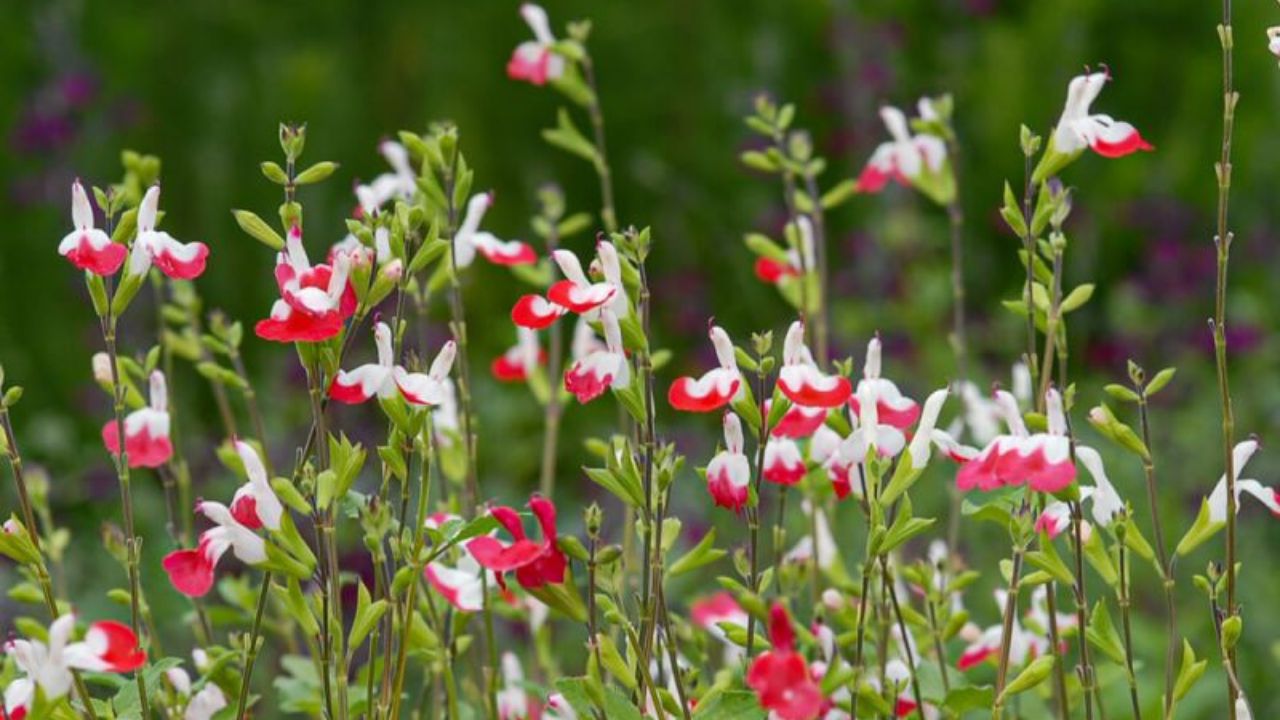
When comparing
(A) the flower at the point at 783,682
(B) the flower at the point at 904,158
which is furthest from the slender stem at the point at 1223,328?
(B) the flower at the point at 904,158

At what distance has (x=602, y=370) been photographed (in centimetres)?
118

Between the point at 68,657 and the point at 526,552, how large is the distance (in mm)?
293

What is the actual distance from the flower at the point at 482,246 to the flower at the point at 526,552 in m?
0.37

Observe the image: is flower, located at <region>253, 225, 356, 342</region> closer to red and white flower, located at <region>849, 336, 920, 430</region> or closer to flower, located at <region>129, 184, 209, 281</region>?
flower, located at <region>129, 184, 209, 281</region>

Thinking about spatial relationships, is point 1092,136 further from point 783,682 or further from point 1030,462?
point 783,682

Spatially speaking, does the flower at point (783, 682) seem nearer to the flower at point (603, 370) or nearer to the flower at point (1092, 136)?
the flower at point (603, 370)

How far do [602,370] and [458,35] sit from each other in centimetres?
439

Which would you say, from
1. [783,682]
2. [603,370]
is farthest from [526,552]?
[783,682]

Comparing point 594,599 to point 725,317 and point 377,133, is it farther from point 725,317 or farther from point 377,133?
point 377,133

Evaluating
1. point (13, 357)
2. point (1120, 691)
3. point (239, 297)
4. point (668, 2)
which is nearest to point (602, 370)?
point (1120, 691)

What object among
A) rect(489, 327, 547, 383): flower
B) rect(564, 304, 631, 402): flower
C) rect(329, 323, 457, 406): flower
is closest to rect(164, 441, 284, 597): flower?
rect(329, 323, 457, 406): flower

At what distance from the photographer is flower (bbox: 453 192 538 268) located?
1.54 metres

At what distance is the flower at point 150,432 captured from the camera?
1.44 meters

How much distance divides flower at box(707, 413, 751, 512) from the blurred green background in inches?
97.4
